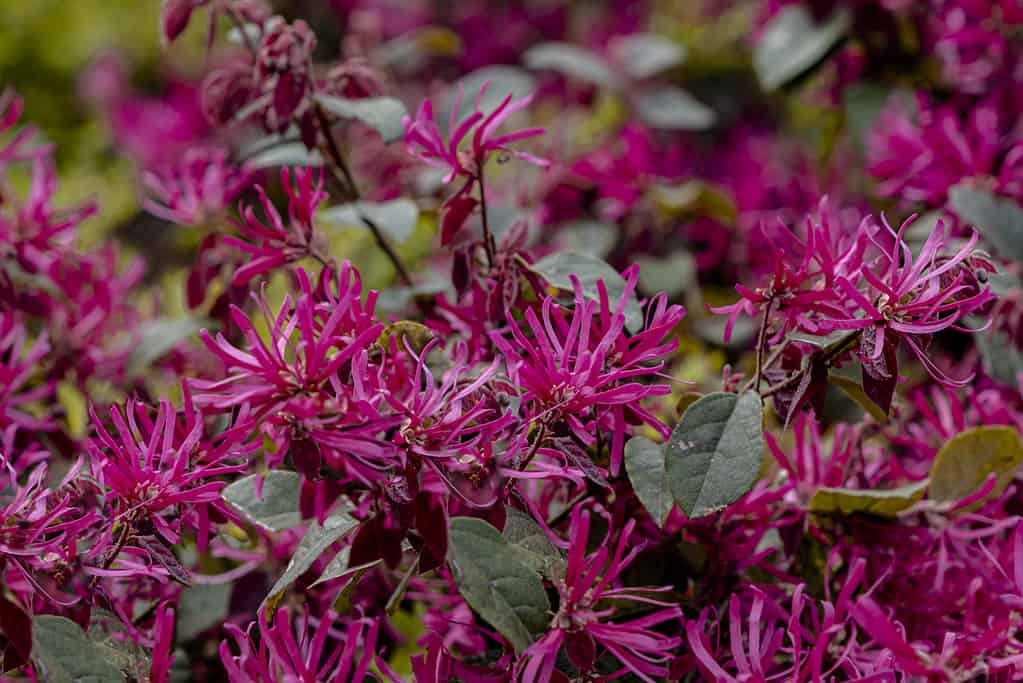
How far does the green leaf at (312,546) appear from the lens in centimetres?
55

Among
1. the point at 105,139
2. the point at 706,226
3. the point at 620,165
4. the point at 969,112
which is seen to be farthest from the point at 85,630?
the point at 105,139

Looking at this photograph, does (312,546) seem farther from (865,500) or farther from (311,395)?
(865,500)

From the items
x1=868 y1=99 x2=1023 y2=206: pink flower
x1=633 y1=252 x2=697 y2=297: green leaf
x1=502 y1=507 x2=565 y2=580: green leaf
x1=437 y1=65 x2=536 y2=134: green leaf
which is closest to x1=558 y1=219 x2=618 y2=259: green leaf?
x1=633 y1=252 x2=697 y2=297: green leaf

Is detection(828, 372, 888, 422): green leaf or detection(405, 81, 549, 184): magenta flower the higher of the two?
detection(405, 81, 549, 184): magenta flower

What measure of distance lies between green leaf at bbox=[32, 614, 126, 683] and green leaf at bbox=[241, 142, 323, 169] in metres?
0.41

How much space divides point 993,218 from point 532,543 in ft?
1.92

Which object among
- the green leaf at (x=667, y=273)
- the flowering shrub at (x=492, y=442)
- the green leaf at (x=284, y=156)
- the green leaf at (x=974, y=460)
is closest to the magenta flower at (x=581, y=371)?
the flowering shrub at (x=492, y=442)

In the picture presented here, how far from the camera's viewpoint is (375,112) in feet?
2.63

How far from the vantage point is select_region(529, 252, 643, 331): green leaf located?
0.65 meters

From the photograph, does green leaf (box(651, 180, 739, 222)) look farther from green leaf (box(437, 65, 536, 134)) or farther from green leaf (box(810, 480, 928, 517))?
green leaf (box(810, 480, 928, 517))

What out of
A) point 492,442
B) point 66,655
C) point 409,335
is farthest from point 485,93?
point 66,655

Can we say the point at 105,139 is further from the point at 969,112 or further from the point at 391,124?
the point at 969,112

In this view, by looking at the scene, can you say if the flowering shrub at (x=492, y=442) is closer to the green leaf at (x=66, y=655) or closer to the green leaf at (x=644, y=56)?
the green leaf at (x=66, y=655)

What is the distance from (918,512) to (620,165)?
65cm
